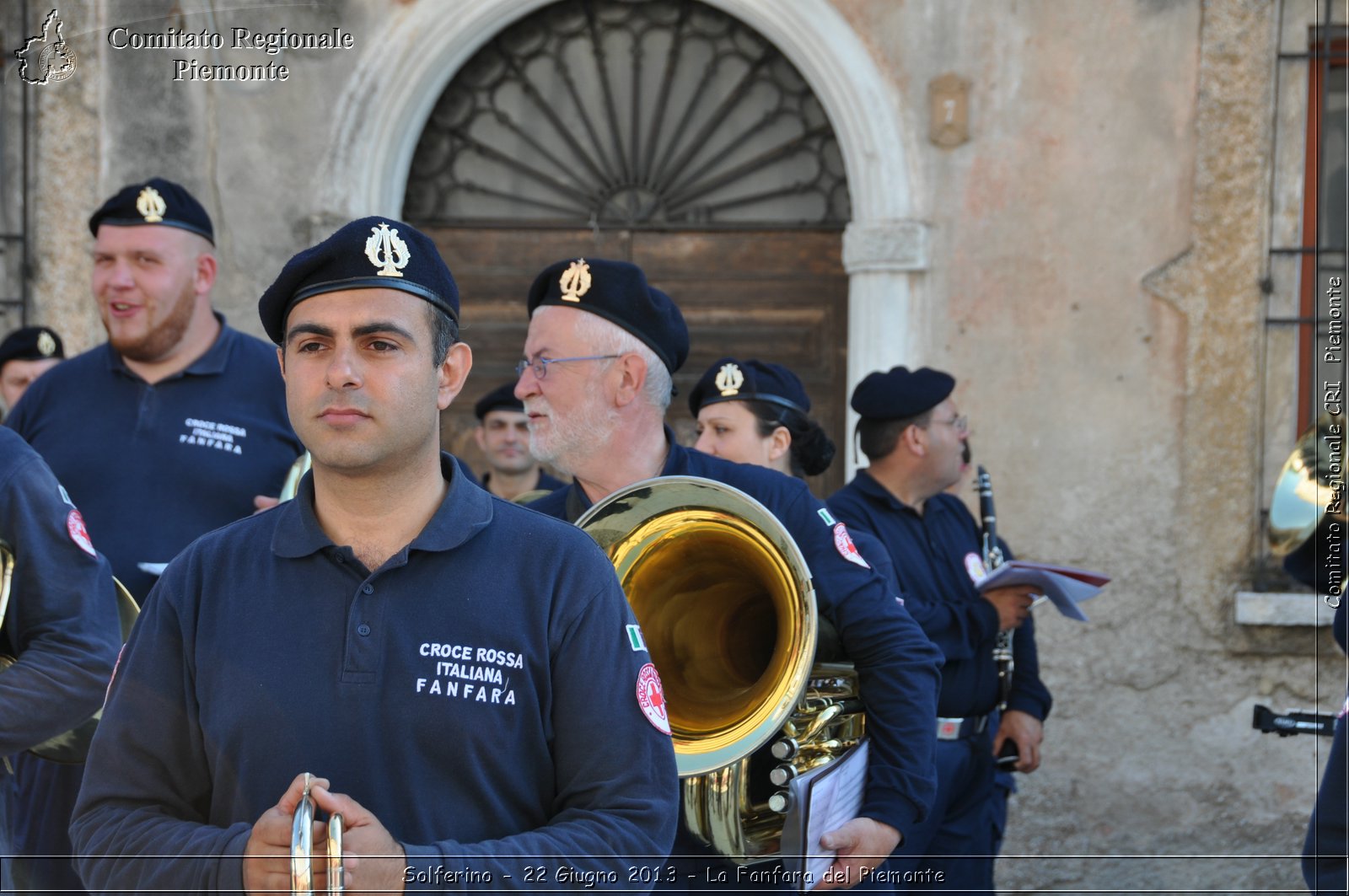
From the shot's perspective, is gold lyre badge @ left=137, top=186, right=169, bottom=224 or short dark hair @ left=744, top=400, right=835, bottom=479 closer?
gold lyre badge @ left=137, top=186, right=169, bottom=224

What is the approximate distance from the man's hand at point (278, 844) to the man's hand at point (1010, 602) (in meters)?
3.22

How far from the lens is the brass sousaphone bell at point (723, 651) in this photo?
9.84 feet

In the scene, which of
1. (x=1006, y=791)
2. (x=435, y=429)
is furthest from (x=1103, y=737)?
(x=435, y=429)

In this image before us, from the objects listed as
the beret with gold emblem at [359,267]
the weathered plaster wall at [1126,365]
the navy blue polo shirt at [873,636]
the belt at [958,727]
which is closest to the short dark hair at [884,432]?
the belt at [958,727]

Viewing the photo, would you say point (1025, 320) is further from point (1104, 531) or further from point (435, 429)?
point (435, 429)

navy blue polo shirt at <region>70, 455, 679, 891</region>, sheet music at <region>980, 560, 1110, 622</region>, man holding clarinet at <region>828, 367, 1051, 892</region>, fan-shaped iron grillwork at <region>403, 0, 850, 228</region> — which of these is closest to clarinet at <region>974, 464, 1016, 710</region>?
man holding clarinet at <region>828, 367, 1051, 892</region>

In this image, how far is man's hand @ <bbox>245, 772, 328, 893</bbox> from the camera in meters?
1.79

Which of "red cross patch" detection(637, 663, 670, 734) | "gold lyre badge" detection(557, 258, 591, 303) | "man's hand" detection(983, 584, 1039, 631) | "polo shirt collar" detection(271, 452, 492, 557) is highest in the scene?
"gold lyre badge" detection(557, 258, 591, 303)

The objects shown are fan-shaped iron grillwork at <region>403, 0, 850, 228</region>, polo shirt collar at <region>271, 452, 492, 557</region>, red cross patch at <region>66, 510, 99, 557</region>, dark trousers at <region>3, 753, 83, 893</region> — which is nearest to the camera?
polo shirt collar at <region>271, 452, 492, 557</region>

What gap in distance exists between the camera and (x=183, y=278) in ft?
14.2

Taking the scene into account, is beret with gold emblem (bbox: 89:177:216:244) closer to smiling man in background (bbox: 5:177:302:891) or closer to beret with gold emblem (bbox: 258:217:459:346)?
smiling man in background (bbox: 5:177:302:891)

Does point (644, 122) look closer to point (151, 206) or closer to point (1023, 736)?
point (151, 206)

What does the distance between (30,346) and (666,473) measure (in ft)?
13.2

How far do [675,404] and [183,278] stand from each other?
3134 mm
